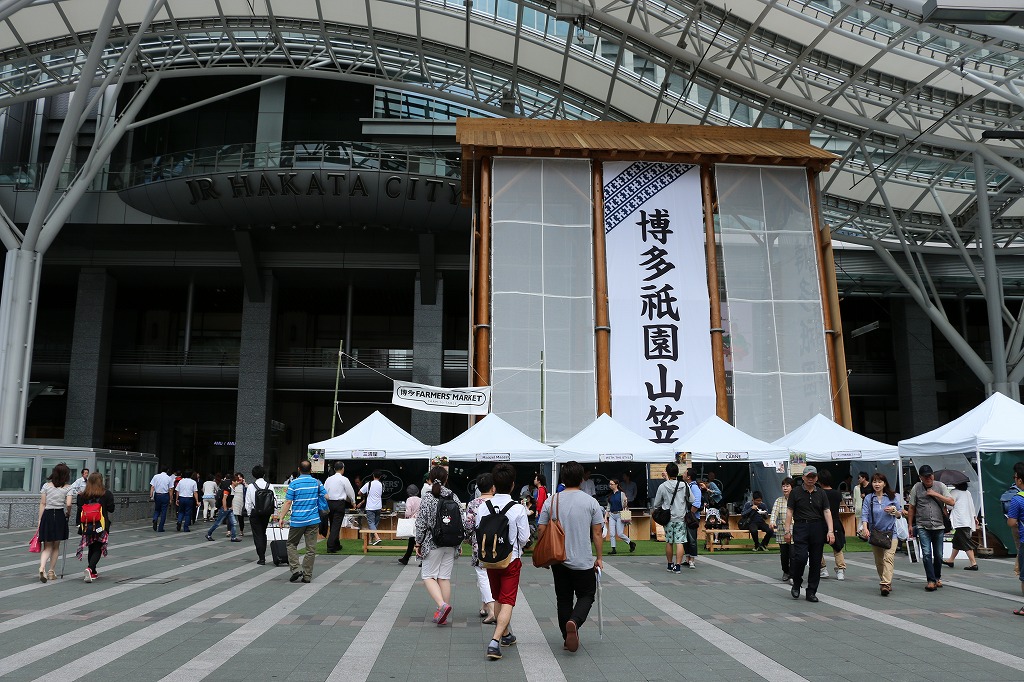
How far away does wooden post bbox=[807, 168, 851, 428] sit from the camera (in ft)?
79.5

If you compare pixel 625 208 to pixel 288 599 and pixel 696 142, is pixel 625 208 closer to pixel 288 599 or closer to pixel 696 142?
pixel 696 142

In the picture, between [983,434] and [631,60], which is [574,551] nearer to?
[983,434]

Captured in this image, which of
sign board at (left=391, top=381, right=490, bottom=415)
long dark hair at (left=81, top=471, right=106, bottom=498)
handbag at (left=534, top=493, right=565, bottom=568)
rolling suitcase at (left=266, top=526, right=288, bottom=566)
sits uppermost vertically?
sign board at (left=391, top=381, right=490, bottom=415)

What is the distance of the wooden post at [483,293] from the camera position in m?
23.5

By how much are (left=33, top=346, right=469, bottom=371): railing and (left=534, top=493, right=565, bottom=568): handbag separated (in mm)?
29600

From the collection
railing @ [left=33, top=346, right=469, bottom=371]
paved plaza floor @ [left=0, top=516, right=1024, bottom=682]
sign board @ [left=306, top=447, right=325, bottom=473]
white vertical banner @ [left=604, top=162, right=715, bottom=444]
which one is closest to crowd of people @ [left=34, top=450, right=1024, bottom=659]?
paved plaza floor @ [left=0, top=516, right=1024, bottom=682]

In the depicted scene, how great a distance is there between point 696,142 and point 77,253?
28.1 m

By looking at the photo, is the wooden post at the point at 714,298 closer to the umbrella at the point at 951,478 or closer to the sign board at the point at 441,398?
the sign board at the point at 441,398

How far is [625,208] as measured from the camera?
25.4m

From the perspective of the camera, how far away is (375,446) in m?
19.2

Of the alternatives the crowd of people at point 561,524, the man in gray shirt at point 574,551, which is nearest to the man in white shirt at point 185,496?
the crowd of people at point 561,524

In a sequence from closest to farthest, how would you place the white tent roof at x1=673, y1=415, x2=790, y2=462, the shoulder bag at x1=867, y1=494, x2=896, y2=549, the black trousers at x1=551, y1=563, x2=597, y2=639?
the black trousers at x1=551, y1=563, x2=597, y2=639
the shoulder bag at x1=867, y1=494, x2=896, y2=549
the white tent roof at x1=673, y1=415, x2=790, y2=462

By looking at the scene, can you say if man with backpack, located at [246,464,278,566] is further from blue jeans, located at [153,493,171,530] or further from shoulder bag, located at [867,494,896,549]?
shoulder bag, located at [867,494,896,549]

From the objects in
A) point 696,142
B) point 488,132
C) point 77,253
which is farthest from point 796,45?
point 77,253
